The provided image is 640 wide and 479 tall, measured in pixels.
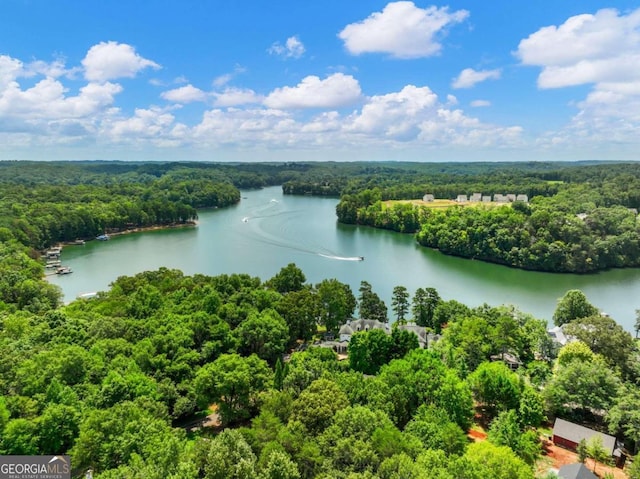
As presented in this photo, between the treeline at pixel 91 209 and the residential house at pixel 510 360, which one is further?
the treeline at pixel 91 209

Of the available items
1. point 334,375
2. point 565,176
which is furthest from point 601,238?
point 565,176

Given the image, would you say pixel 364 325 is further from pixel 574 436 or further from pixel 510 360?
pixel 574 436

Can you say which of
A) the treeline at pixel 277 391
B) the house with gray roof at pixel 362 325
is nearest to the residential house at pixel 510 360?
the treeline at pixel 277 391

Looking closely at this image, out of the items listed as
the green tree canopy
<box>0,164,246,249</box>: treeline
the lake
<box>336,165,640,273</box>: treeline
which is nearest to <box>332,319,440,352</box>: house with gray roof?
the lake

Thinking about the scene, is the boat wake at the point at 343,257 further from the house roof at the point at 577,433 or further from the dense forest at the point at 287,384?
the house roof at the point at 577,433

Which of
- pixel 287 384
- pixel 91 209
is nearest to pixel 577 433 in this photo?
pixel 287 384

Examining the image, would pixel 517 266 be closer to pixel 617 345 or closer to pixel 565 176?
pixel 617 345
